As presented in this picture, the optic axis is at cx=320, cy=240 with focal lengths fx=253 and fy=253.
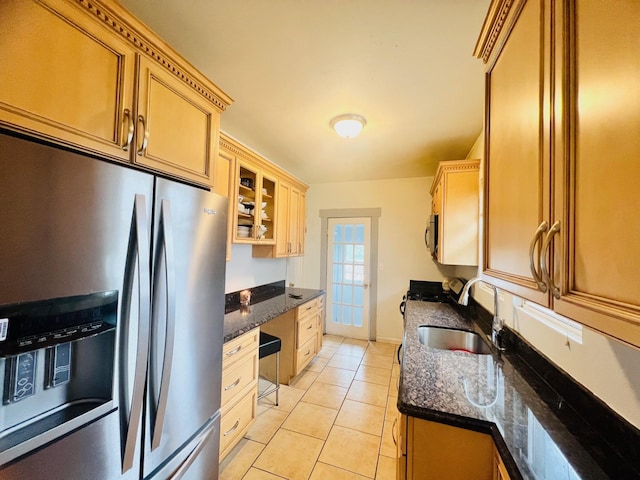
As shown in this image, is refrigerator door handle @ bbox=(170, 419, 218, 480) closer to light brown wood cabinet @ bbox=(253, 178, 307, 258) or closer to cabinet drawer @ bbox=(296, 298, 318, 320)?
cabinet drawer @ bbox=(296, 298, 318, 320)

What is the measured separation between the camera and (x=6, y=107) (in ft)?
2.30

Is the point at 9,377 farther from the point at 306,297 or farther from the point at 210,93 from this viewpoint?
the point at 306,297

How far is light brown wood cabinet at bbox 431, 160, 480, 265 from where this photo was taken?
237 centimetres

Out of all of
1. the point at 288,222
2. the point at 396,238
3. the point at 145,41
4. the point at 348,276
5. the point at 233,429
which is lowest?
the point at 233,429

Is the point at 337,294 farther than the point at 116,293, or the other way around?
the point at 337,294

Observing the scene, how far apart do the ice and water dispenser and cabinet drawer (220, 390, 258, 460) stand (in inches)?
40.6

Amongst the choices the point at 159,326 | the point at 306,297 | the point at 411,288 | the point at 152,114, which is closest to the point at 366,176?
the point at 411,288

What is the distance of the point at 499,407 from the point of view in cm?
98

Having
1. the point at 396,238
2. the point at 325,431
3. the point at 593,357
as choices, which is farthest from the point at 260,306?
the point at 396,238

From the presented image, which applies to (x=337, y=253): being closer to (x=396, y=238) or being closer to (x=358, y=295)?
(x=358, y=295)

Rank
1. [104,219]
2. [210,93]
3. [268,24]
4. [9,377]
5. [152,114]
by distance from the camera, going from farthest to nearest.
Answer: [210,93], [268,24], [152,114], [104,219], [9,377]

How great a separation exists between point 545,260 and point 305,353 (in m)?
2.75

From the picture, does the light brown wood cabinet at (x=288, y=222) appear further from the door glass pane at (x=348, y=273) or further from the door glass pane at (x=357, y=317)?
the door glass pane at (x=357, y=317)

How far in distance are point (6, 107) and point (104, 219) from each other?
1.19 feet
